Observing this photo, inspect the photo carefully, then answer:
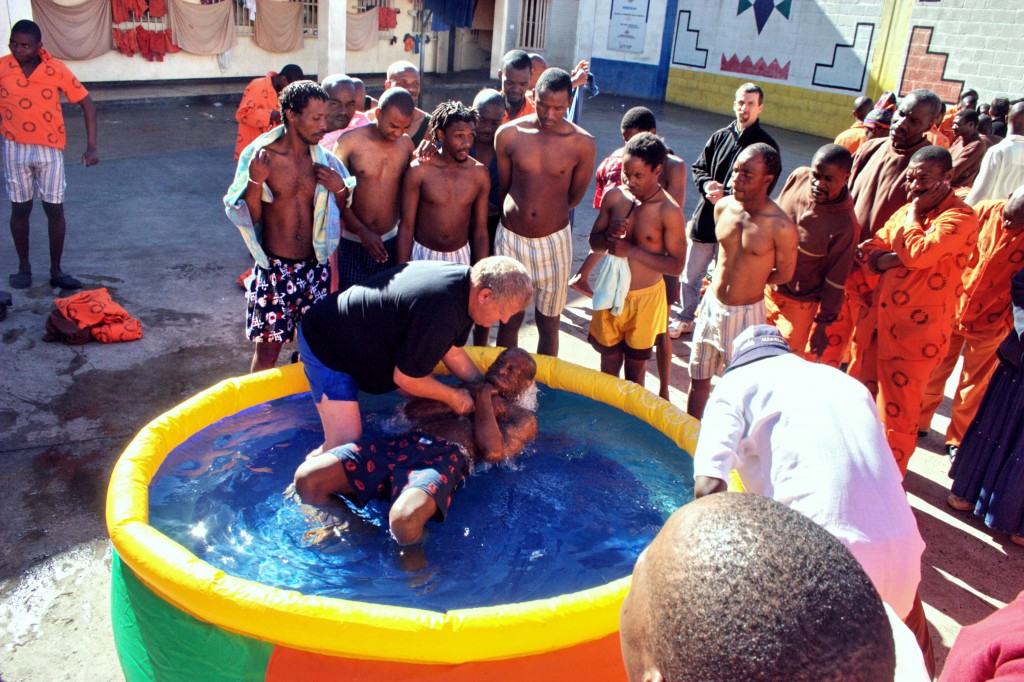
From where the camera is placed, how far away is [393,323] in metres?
3.43

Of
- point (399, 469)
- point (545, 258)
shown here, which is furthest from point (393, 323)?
point (545, 258)

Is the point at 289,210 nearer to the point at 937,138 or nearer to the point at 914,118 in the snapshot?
the point at 914,118

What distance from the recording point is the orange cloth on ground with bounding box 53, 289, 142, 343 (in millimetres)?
5188

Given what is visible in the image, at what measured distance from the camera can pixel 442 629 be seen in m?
2.44

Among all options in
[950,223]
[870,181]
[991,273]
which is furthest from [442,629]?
[870,181]

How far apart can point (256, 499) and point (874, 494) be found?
2.49 m

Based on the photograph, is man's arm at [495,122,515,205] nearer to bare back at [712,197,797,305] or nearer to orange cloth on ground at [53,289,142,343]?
bare back at [712,197,797,305]

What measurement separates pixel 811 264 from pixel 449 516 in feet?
7.80

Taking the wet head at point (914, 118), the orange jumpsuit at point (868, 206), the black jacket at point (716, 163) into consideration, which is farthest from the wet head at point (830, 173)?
the black jacket at point (716, 163)

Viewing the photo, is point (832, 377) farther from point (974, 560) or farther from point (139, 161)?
point (139, 161)

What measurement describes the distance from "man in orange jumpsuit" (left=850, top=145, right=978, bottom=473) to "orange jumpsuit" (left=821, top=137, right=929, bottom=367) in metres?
0.30

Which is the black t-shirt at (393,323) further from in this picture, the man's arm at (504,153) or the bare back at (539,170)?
the man's arm at (504,153)

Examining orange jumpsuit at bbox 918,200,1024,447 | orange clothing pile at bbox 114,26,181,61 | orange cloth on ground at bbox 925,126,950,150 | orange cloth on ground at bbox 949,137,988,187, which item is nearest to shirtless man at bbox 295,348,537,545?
orange jumpsuit at bbox 918,200,1024,447

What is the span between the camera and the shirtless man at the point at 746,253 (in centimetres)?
402
